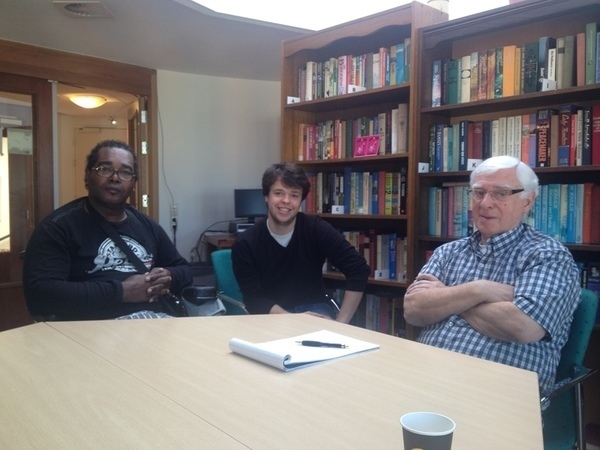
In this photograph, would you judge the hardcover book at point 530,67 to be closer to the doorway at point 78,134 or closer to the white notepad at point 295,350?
the white notepad at point 295,350

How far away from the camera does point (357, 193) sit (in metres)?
3.19

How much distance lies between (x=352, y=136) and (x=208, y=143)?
2.26m

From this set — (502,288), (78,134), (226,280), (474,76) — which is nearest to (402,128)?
(474,76)

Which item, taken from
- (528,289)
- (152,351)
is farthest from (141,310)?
(528,289)

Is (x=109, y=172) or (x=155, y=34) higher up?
(x=155, y=34)

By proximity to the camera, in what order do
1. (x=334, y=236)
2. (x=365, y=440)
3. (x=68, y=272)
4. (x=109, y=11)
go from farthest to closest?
(x=109, y=11) → (x=334, y=236) → (x=68, y=272) → (x=365, y=440)

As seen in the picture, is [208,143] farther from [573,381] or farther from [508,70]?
[573,381]

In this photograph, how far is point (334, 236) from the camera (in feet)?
8.30

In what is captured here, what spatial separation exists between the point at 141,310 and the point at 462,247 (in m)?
1.35

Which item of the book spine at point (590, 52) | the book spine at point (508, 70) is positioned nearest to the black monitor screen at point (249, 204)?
the book spine at point (508, 70)

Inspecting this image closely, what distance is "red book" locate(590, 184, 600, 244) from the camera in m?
2.27

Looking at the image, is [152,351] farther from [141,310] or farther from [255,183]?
[255,183]

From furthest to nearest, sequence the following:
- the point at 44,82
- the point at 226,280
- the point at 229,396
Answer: the point at 44,82 → the point at 226,280 → the point at 229,396

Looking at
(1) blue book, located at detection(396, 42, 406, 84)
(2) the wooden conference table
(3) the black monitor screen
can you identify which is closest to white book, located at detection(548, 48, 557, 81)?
(1) blue book, located at detection(396, 42, 406, 84)
